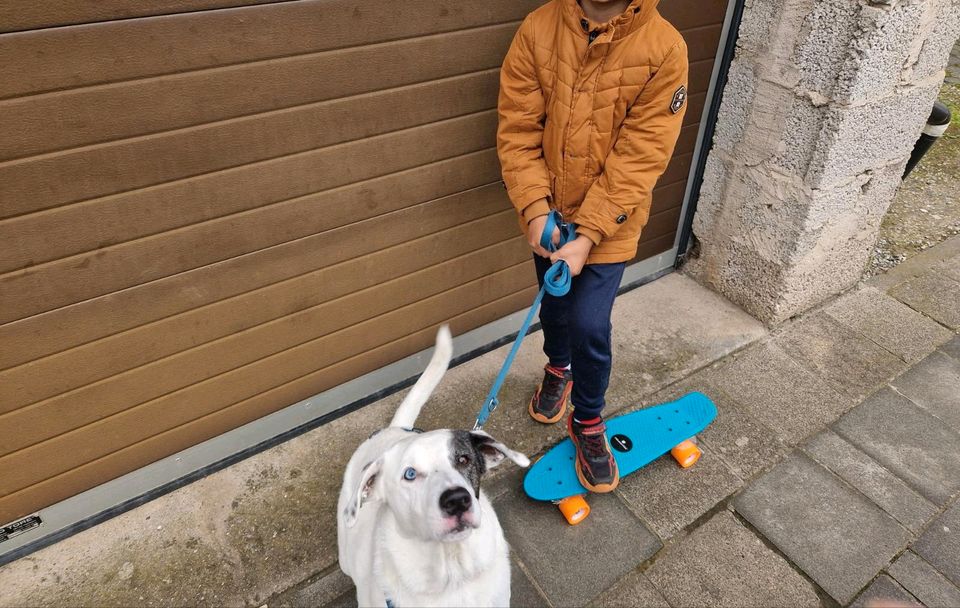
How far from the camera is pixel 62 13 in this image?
6.06 feet

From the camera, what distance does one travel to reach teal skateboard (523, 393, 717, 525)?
273cm

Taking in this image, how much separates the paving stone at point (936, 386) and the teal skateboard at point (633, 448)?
1224 mm

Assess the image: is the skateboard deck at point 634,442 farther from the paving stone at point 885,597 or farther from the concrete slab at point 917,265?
the concrete slab at point 917,265

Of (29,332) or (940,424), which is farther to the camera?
(940,424)

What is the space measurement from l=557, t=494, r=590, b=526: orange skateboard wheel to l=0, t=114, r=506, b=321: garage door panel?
5.22 ft

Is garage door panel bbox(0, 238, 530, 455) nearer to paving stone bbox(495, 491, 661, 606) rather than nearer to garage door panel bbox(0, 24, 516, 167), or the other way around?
garage door panel bbox(0, 24, 516, 167)

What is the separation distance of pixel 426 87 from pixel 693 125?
185 centimetres

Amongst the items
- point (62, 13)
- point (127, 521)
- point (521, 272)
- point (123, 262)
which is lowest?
point (127, 521)

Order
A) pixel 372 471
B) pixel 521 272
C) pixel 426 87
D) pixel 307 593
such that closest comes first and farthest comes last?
pixel 372 471 → pixel 307 593 → pixel 426 87 → pixel 521 272

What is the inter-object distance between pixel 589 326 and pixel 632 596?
3.61 ft

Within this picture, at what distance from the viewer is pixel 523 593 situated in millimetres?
2436

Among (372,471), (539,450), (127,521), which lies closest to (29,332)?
(127,521)

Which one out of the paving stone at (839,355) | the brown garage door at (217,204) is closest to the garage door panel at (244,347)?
the brown garage door at (217,204)

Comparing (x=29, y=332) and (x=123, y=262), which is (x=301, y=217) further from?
(x=29, y=332)
